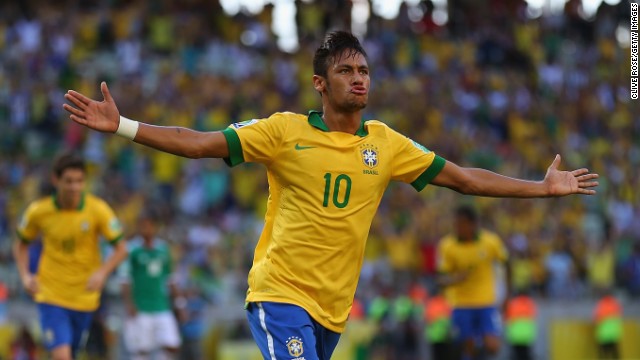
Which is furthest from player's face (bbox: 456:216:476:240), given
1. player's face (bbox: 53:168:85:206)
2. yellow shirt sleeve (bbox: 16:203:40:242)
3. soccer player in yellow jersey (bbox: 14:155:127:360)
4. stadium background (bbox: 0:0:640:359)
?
yellow shirt sleeve (bbox: 16:203:40:242)

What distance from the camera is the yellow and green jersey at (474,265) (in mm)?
14578

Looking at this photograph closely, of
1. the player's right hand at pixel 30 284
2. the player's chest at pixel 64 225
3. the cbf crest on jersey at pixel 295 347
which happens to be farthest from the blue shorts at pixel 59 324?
the cbf crest on jersey at pixel 295 347

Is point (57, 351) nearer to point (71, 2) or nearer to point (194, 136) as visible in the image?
point (194, 136)

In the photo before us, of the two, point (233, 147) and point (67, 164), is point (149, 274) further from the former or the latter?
point (233, 147)

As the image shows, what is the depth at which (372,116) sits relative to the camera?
24641 mm

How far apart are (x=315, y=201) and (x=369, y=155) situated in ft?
1.42

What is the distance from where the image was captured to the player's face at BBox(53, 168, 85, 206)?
35.4 feet

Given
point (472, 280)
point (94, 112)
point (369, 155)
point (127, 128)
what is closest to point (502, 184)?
point (369, 155)

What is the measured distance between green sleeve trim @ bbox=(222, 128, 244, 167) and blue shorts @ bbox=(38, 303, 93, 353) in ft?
16.7

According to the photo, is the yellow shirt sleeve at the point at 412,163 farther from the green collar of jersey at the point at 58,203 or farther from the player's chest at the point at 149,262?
the player's chest at the point at 149,262

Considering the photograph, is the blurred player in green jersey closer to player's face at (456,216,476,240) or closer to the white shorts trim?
the white shorts trim

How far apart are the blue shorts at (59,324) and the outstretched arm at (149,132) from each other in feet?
16.8

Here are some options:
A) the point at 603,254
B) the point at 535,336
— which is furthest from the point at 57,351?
the point at 603,254

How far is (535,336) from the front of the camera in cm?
1855
